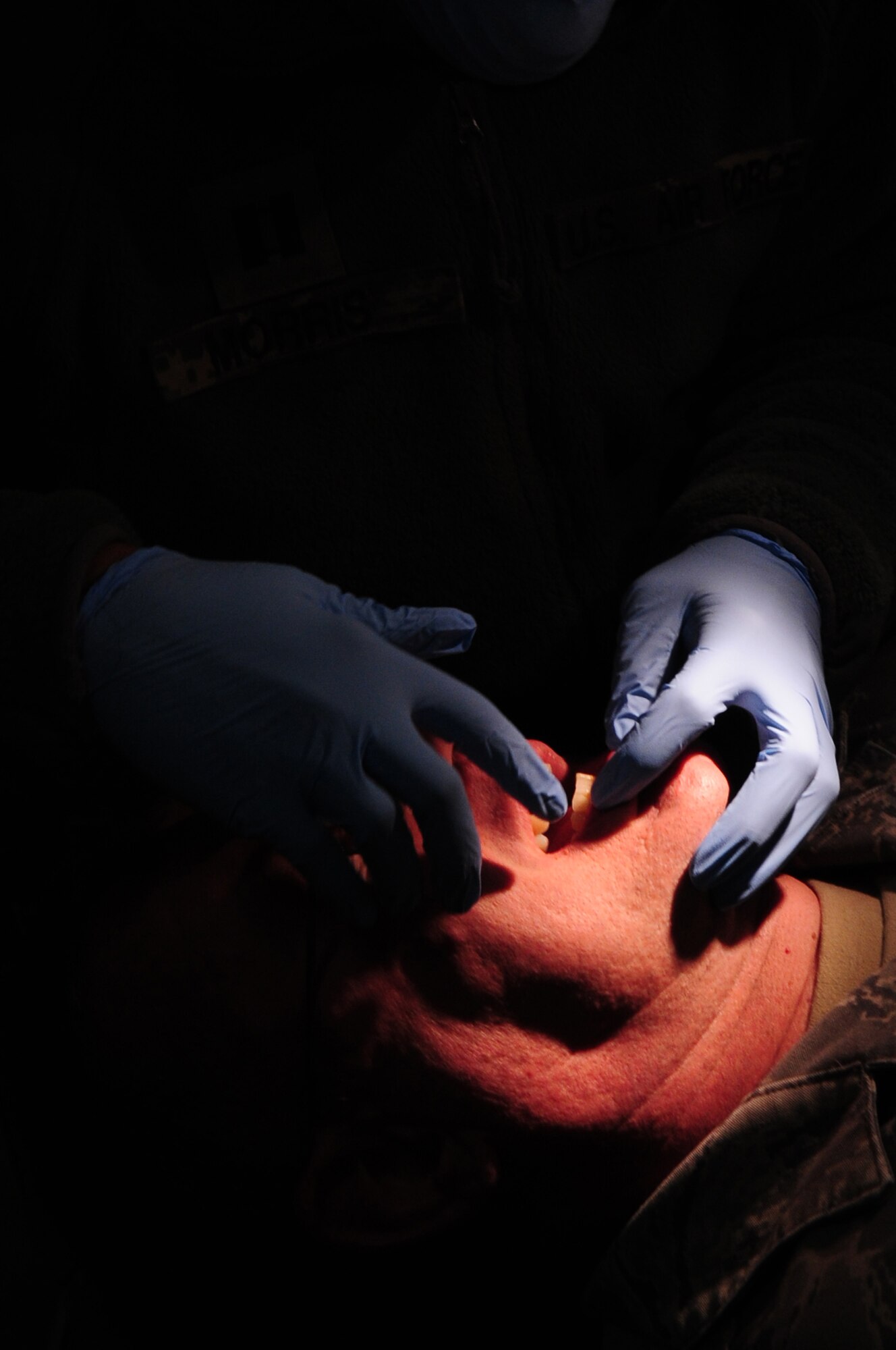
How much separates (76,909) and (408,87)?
1.03 m

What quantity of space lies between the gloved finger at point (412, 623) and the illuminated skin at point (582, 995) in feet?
0.47

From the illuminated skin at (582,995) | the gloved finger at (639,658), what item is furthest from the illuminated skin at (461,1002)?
the gloved finger at (639,658)

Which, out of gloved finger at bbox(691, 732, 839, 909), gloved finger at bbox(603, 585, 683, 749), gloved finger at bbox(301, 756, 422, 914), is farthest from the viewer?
gloved finger at bbox(603, 585, 683, 749)

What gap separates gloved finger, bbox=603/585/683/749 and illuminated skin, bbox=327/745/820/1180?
11cm

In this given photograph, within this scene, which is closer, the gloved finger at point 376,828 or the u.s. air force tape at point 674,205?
the gloved finger at point 376,828

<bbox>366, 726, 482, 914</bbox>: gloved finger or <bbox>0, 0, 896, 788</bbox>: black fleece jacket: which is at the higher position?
<bbox>0, 0, 896, 788</bbox>: black fleece jacket

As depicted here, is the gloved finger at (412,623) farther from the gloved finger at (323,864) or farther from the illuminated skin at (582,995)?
the gloved finger at (323,864)

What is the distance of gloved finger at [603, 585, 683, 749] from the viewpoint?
1.22 meters

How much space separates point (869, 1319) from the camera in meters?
0.83

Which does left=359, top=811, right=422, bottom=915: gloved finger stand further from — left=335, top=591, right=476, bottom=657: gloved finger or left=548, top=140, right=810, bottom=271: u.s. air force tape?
left=548, top=140, right=810, bottom=271: u.s. air force tape

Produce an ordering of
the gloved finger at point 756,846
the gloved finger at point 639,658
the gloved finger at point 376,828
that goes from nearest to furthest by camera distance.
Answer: the gloved finger at point 376,828
the gloved finger at point 756,846
the gloved finger at point 639,658

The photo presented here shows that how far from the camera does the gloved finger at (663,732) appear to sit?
3.62 ft

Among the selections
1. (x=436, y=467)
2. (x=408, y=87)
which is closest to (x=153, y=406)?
(x=436, y=467)

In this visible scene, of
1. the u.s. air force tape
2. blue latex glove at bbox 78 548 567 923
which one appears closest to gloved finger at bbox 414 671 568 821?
blue latex glove at bbox 78 548 567 923
